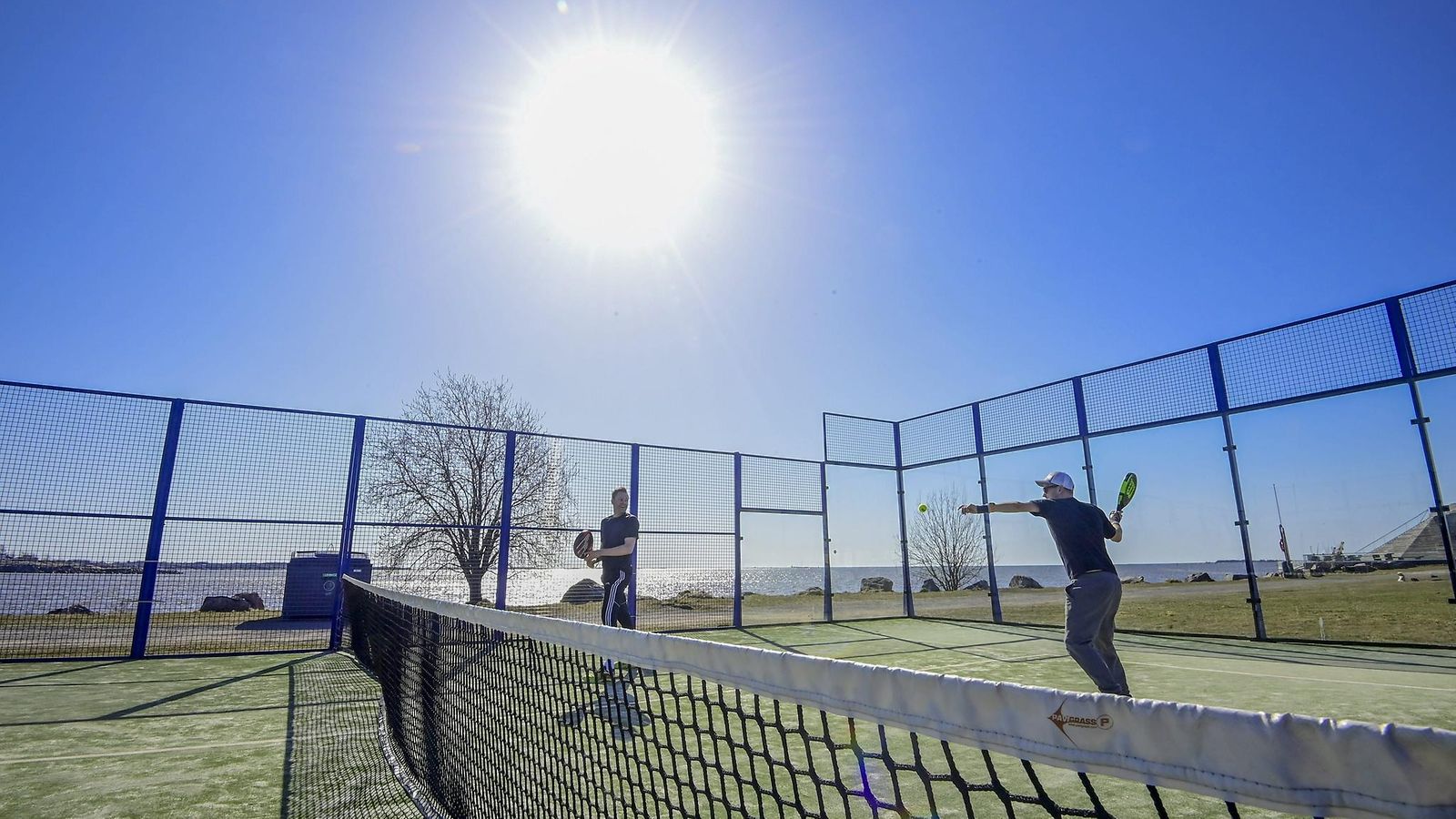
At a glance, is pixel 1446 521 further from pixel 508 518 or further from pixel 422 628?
pixel 508 518

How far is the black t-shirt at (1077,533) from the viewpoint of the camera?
4965mm

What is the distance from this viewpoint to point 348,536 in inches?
380

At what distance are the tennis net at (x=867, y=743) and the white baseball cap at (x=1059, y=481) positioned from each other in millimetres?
2139

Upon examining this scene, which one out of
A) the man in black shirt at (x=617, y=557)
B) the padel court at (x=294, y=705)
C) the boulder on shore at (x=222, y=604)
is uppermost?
the man in black shirt at (x=617, y=557)

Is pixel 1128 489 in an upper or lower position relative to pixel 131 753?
upper

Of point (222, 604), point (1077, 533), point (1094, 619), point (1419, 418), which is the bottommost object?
point (222, 604)

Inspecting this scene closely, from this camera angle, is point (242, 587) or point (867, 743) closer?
point (867, 743)

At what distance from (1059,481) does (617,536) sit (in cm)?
383

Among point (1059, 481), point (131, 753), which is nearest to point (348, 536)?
point (131, 753)

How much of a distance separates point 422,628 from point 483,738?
1189 millimetres

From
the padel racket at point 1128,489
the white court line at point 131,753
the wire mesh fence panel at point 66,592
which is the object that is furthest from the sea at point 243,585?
the white court line at point 131,753

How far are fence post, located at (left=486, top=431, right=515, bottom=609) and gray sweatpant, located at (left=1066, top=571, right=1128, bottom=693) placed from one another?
8.04m

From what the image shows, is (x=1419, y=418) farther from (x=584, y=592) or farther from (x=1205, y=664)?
(x=584, y=592)

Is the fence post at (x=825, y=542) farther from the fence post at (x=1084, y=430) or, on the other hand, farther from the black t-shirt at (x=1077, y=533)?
the black t-shirt at (x=1077, y=533)
